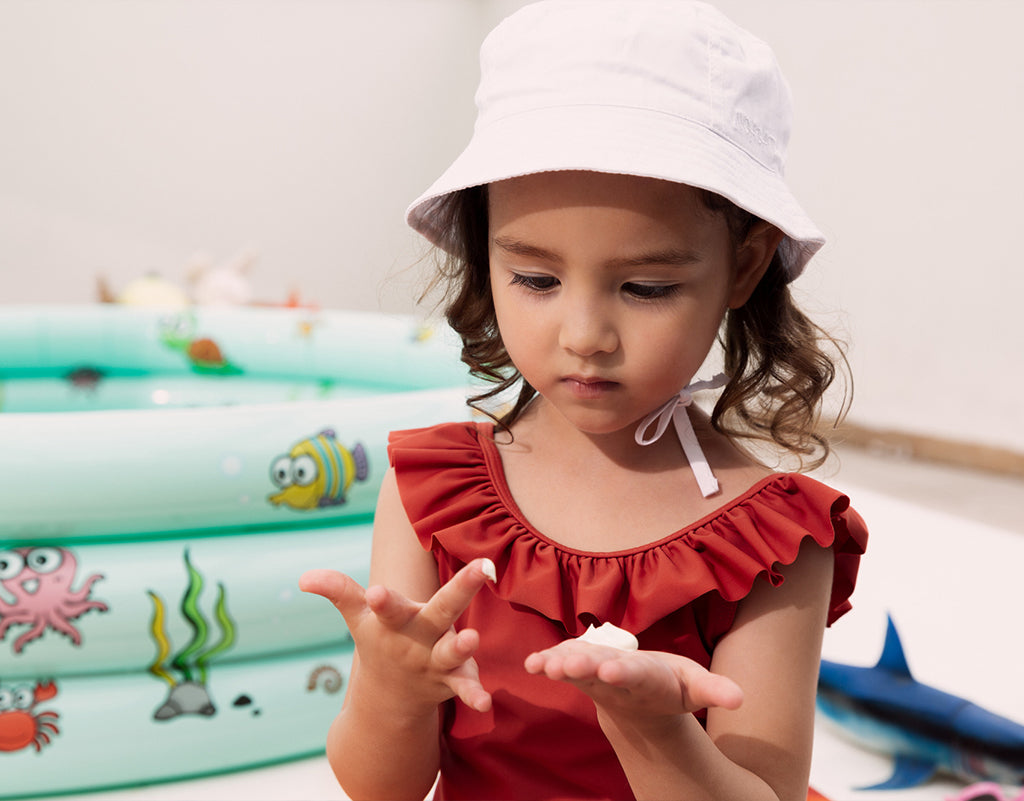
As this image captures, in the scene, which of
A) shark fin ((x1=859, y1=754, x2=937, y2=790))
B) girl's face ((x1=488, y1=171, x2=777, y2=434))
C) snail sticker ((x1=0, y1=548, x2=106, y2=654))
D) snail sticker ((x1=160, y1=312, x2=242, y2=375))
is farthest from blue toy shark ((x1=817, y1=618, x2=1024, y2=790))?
snail sticker ((x1=160, y1=312, x2=242, y2=375))

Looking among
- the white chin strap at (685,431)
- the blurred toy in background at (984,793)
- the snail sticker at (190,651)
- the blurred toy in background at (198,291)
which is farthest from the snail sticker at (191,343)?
the white chin strap at (685,431)

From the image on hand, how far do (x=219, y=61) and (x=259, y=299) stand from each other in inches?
52.6

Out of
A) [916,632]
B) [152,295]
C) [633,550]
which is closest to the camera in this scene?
[633,550]

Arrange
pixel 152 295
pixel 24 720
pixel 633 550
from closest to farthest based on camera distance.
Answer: pixel 633 550 < pixel 24 720 < pixel 152 295

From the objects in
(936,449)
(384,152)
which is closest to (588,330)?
(936,449)

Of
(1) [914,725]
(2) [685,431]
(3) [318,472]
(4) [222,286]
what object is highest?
(2) [685,431]

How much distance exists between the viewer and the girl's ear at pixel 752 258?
794 mm

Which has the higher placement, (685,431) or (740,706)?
(685,431)

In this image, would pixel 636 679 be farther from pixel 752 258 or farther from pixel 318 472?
pixel 318 472

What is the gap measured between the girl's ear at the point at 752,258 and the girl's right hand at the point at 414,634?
0.33m

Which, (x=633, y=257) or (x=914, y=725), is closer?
(x=633, y=257)

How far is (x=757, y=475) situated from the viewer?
84cm

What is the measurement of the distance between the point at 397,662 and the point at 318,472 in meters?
0.90

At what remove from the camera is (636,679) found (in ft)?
1.83
